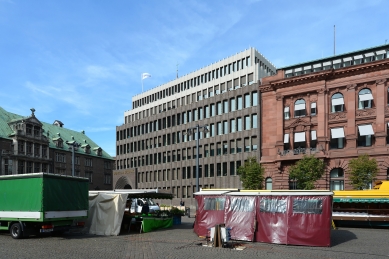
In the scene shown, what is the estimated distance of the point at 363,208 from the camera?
93.2ft

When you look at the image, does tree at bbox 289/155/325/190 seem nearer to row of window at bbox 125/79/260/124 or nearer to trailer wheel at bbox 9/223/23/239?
row of window at bbox 125/79/260/124

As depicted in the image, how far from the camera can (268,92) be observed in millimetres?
53719

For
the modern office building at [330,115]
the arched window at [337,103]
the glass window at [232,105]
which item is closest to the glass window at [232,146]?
the glass window at [232,105]

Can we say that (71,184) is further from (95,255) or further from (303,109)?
(303,109)

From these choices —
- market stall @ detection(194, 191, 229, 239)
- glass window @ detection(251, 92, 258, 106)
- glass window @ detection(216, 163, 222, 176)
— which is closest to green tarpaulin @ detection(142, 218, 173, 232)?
market stall @ detection(194, 191, 229, 239)

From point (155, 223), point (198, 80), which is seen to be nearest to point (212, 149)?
point (198, 80)

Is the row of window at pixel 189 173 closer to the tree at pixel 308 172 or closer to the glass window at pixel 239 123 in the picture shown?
the glass window at pixel 239 123

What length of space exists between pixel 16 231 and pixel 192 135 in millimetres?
51437

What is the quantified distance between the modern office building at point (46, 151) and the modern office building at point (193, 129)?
1266 cm

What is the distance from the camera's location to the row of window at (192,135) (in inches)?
2375

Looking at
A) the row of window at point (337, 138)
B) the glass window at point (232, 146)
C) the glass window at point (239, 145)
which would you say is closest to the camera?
the row of window at point (337, 138)

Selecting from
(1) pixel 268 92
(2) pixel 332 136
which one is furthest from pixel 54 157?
(2) pixel 332 136

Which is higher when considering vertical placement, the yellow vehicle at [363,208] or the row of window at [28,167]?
the row of window at [28,167]

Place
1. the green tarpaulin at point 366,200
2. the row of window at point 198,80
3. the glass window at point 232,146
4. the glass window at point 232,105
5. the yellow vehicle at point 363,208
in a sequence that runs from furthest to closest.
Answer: the row of window at point 198,80
the glass window at point 232,105
the glass window at point 232,146
the yellow vehicle at point 363,208
the green tarpaulin at point 366,200
